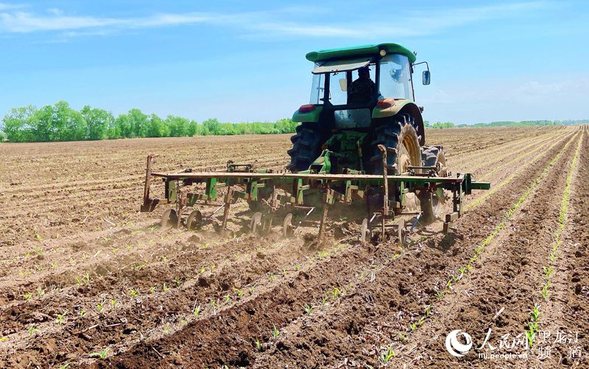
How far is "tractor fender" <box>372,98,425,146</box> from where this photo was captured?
23.4ft

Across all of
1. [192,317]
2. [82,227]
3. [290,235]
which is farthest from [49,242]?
[192,317]

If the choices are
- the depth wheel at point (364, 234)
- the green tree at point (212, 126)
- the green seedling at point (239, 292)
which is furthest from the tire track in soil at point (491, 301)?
the green tree at point (212, 126)

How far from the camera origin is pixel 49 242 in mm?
6469

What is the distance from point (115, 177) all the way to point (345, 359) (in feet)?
39.6

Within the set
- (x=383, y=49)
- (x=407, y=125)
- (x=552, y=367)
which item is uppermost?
(x=383, y=49)

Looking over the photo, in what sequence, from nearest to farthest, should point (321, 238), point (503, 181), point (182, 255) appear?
point (182, 255), point (321, 238), point (503, 181)

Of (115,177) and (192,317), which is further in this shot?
(115,177)

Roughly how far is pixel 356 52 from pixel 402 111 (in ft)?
3.58

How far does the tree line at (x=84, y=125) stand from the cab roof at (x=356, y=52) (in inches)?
1925

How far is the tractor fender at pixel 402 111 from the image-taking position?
713 centimetres

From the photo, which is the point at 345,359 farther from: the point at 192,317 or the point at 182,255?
the point at 182,255

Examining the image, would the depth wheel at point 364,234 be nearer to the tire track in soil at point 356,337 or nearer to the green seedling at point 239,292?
the tire track in soil at point 356,337

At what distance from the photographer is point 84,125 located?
172 feet

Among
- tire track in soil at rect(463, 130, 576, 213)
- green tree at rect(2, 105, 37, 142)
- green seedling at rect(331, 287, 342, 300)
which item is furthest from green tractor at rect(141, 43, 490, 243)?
green tree at rect(2, 105, 37, 142)
